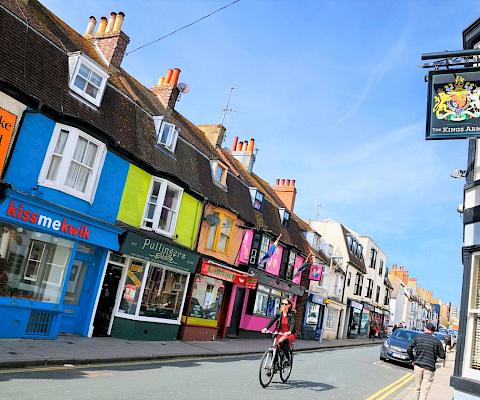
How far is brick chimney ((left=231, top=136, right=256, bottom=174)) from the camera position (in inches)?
1198

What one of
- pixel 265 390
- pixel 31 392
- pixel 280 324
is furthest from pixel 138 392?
pixel 280 324

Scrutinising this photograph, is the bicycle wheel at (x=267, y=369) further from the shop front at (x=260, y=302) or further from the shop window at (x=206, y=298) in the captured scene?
the shop front at (x=260, y=302)

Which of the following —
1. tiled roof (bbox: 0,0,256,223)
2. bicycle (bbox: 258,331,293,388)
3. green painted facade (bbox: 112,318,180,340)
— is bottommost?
green painted facade (bbox: 112,318,180,340)

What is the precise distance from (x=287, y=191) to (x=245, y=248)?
43.5 feet

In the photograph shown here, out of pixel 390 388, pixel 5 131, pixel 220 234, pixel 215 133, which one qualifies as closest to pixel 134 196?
pixel 5 131

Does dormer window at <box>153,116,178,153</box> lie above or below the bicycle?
above

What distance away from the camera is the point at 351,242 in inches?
1735

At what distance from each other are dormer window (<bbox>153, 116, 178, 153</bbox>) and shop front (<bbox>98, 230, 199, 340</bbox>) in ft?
12.5

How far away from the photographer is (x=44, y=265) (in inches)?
485

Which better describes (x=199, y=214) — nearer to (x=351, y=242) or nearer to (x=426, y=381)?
(x=426, y=381)

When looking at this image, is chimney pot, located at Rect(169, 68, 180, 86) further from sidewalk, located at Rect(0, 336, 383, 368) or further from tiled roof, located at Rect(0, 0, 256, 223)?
sidewalk, located at Rect(0, 336, 383, 368)

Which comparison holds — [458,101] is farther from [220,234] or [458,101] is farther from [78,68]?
A: [220,234]

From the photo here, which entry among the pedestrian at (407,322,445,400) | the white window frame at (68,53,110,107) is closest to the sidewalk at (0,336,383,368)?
the pedestrian at (407,322,445,400)

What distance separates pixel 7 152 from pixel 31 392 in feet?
21.8
